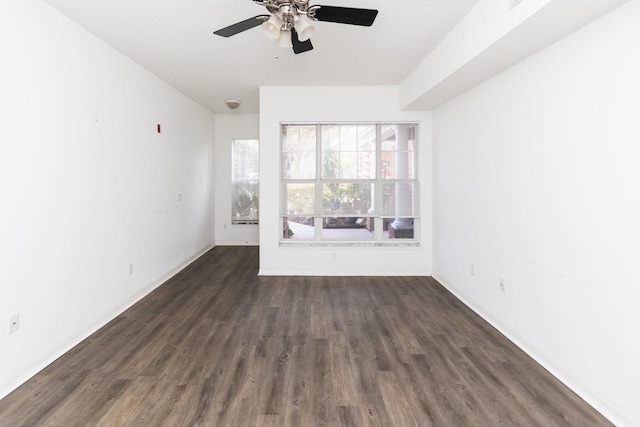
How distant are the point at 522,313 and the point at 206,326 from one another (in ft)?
8.89

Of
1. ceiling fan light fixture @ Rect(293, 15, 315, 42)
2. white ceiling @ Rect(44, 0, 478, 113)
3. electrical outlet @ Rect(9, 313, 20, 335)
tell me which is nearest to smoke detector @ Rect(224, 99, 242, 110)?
white ceiling @ Rect(44, 0, 478, 113)

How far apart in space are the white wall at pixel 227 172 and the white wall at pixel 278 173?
213 cm

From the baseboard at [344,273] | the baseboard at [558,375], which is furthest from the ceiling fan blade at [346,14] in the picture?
the baseboard at [344,273]

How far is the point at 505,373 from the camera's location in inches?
84.7

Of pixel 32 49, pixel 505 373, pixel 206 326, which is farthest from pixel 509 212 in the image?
pixel 32 49

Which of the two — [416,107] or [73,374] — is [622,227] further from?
[73,374]

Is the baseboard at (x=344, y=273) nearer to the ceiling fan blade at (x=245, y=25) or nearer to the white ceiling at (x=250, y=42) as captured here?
the white ceiling at (x=250, y=42)

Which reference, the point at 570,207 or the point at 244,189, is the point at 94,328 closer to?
the point at 570,207

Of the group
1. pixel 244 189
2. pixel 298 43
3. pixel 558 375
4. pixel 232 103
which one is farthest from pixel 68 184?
pixel 244 189

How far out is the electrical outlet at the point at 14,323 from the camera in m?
1.99

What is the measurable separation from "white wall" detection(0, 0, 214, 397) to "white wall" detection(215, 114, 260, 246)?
7.40 feet

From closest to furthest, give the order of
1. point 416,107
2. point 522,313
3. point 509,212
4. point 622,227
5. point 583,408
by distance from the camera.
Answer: point 622,227 < point 583,408 < point 522,313 < point 509,212 < point 416,107

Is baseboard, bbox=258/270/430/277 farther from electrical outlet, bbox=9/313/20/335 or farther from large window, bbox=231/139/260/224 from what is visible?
electrical outlet, bbox=9/313/20/335

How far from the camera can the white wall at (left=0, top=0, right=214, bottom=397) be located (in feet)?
6.56
